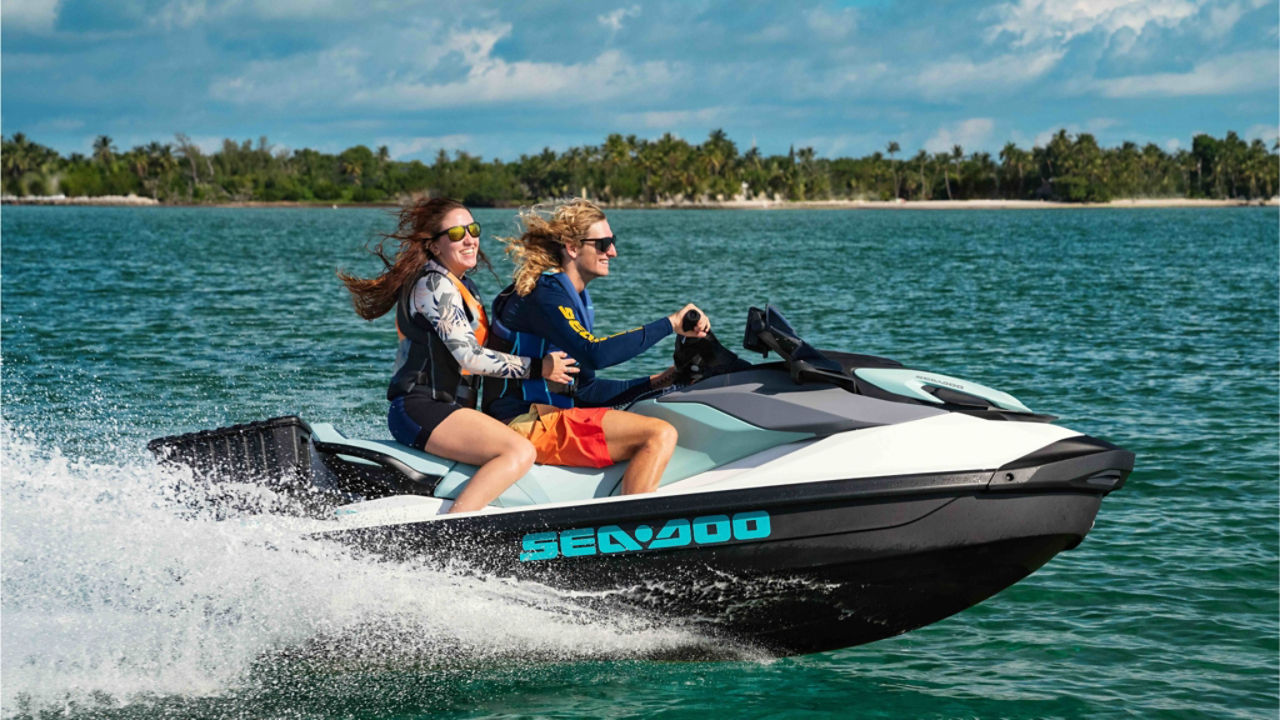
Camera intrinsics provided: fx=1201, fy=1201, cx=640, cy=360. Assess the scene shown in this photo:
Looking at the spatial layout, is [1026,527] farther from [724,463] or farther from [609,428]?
[609,428]

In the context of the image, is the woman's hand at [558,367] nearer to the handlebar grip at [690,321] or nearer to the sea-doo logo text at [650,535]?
the handlebar grip at [690,321]

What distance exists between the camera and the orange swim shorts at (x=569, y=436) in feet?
15.4

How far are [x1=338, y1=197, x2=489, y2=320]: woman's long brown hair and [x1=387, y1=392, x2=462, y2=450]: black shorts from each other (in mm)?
371

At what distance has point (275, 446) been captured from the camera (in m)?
4.70

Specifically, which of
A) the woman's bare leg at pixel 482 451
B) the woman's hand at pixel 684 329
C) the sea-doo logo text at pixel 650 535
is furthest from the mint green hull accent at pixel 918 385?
the woman's bare leg at pixel 482 451

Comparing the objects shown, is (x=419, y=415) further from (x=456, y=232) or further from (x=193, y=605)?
(x=193, y=605)

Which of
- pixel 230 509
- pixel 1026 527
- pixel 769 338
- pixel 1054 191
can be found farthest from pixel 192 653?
pixel 1054 191

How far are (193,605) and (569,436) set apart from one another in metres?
1.59

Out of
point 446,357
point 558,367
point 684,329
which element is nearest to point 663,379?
point 684,329

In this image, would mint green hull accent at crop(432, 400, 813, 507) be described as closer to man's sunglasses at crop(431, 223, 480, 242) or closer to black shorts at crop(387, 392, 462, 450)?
black shorts at crop(387, 392, 462, 450)

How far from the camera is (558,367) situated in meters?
4.57

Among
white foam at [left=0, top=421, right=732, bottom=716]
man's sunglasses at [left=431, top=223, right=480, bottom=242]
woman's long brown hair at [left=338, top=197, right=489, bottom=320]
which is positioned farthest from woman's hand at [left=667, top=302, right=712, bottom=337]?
white foam at [left=0, top=421, right=732, bottom=716]

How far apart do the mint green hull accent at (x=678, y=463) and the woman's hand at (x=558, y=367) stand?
1.27ft

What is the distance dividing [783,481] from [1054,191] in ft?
626
